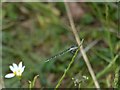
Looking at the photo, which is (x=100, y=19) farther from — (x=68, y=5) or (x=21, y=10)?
(x=21, y=10)

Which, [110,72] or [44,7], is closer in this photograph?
[110,72]

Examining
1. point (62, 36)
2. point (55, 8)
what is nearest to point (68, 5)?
point (55, 8)

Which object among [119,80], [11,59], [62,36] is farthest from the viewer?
[62,36]

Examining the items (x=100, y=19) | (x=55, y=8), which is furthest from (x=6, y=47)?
(x=100, y=19)

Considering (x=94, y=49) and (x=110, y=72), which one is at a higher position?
(x=94, y=49)

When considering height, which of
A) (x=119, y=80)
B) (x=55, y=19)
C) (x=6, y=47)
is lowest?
(x=119, y=80)

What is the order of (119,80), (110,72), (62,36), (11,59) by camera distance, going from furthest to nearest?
(62,36)
(11,59)
(110,72)
(119,80)
